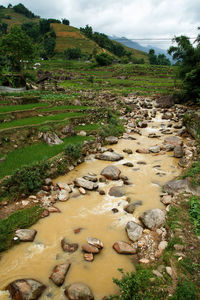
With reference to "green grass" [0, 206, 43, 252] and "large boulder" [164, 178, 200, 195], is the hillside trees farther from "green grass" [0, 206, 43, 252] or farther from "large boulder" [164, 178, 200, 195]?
"green grass" [0, 206, 43, 252]

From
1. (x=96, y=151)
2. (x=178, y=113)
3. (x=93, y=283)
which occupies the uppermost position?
(x=178, y=113)

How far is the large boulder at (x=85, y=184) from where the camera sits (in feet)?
26.5

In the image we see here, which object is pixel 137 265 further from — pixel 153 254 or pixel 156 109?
pixel 156 109

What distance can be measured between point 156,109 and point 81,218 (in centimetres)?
1941

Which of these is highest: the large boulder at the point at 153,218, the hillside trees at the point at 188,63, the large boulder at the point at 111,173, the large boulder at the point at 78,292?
the hillside trees at the point at 188,63

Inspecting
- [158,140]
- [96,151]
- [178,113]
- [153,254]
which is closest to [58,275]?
[153,254]

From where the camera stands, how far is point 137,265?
4.70 metres

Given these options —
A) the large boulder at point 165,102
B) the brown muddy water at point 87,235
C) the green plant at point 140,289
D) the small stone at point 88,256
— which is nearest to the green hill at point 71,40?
the large boulder at point 165,102

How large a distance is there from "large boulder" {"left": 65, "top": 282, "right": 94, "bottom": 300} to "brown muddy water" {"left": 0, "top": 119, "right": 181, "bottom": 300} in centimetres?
17

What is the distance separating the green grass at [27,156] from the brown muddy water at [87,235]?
57.2 inches

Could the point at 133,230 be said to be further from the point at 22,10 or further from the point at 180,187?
the point at 22,10

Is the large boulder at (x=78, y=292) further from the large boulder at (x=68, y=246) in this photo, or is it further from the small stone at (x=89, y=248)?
the large boulder at (x=68, y=246)

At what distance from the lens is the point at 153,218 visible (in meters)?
6.10

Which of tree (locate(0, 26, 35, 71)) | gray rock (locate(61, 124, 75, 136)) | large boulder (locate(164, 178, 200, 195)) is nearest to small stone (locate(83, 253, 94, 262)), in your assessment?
large boulder (locate(164, 178, 200, 195))
